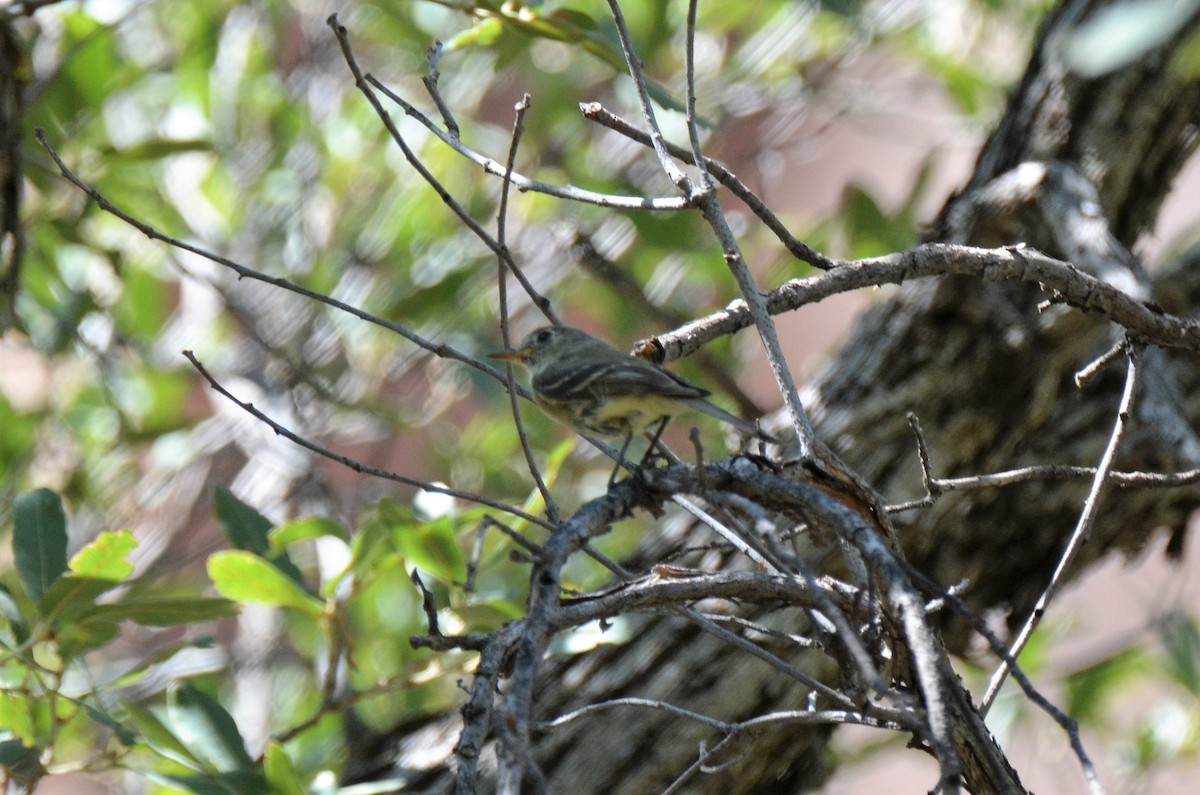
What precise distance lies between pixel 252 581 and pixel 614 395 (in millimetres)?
623

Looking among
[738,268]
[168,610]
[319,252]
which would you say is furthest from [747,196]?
[319,252]

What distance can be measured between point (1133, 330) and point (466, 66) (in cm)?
263

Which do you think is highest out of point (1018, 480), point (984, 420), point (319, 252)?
point (319, 252)

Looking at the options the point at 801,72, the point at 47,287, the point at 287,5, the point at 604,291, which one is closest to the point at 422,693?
the point at 604,291

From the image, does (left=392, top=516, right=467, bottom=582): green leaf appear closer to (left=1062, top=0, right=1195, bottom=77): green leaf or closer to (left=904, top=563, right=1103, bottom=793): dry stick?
(left=904, top=563, right=1103, bottom=793): dry stick

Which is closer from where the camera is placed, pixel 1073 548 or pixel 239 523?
pixel 1073 548

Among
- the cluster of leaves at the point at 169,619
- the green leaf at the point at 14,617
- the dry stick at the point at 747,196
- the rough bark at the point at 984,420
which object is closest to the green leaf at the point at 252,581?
the cluster of leaves at the point at 169,619

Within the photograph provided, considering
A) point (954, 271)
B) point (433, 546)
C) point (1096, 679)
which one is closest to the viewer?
point (954, 271)

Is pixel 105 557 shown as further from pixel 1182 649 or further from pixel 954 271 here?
pixel 1182 649

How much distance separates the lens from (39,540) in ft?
5.60

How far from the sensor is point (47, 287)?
2906 millimetres

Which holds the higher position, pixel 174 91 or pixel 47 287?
pixel 174 91

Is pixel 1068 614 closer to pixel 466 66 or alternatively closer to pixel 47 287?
pixel 466 66

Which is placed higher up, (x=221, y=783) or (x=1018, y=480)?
(x=221, y=783)
